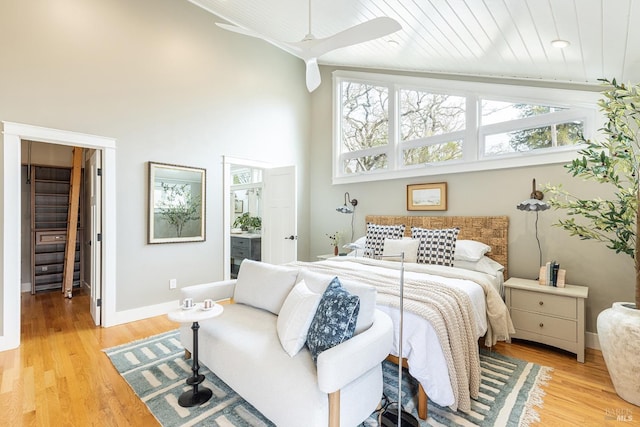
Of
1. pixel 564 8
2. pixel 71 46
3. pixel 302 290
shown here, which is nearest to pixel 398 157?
pixel 564 8

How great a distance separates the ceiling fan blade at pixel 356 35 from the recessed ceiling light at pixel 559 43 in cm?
130

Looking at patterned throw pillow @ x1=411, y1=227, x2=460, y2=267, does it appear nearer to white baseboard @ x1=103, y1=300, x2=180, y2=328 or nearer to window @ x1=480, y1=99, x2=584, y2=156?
window @ x1=480, y1=99, x2=584, y2=156

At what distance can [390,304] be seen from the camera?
2172 millimetres

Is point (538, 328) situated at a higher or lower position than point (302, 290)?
lower

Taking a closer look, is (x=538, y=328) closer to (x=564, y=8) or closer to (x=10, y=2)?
(x=564, y=8)

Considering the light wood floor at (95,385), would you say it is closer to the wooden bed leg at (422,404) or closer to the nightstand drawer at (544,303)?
the nightstand drawer at (544,303)

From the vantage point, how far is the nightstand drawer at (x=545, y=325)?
2740mm

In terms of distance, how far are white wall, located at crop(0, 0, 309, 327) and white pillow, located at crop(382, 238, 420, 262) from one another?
2518mm

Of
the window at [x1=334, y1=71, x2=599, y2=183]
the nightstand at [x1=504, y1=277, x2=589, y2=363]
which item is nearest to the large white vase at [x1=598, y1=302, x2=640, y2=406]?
the nightstand at [x1=504, y1=277, x2=589, y2=363]

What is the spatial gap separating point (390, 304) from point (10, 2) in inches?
177

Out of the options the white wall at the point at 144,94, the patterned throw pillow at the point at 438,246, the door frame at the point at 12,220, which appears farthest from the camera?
→ the patterned throw pillow at the point at 438,246

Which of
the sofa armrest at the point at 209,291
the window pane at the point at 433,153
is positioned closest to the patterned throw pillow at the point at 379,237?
the window pane at the point at 433,153

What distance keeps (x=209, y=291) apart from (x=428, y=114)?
371cm

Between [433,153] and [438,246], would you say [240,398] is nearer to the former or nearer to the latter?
[438,246]
